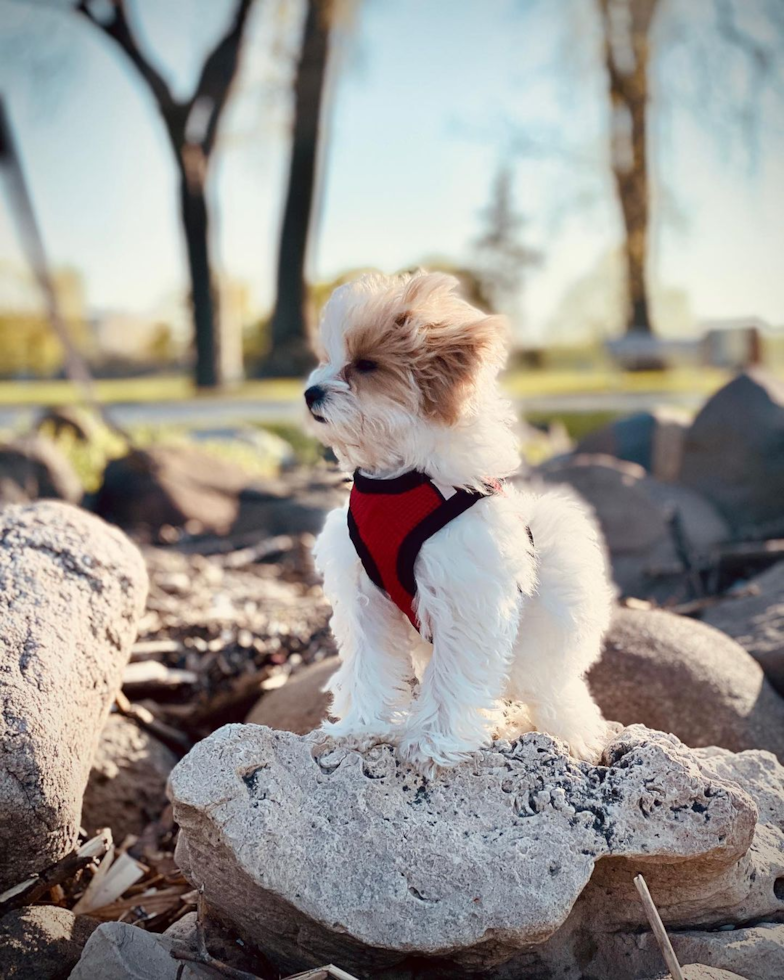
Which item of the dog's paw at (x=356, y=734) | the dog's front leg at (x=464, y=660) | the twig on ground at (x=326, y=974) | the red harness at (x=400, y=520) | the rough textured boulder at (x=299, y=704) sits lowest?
the rough textured boulder at (x=299, y=704)

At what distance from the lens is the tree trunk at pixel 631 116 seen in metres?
21.5

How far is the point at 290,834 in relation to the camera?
2.80m

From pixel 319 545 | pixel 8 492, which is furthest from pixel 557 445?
pixel 319 545

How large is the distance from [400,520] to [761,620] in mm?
2953

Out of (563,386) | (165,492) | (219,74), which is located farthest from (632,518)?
(563,386)

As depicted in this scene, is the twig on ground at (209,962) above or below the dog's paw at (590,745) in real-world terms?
below

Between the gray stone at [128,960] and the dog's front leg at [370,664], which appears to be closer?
the gray stone at [128,960]

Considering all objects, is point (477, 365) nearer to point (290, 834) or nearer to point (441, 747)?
point (441, 747)

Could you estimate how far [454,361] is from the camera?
10.3 feet

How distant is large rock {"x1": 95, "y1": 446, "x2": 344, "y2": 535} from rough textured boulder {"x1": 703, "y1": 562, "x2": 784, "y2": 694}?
4423 millimetres

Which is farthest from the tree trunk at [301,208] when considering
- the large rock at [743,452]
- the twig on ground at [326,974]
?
the twig on ground at [326,974]

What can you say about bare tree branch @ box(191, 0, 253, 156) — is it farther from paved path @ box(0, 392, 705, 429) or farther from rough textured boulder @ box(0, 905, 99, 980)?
rough textured boulder @ box(0, 905, 99, 980)

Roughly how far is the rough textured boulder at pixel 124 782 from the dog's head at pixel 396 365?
2012 millimetres

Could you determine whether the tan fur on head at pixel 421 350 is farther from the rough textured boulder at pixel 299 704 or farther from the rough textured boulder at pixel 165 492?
the rough textured boulder at pixel 165 492
